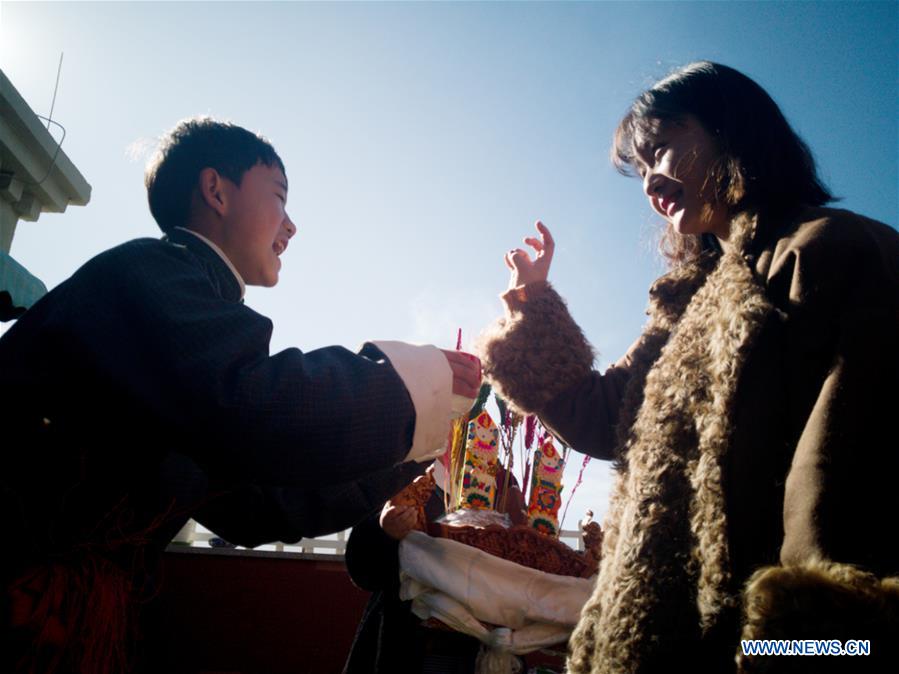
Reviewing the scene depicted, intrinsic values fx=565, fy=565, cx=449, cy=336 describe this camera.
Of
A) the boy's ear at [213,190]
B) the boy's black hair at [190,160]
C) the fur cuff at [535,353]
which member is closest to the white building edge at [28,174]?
the boy's black hair at [190,160]

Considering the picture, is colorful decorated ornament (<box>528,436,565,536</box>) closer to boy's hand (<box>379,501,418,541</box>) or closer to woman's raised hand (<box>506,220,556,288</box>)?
boy's hand (<box>379,501,418,541</box>)

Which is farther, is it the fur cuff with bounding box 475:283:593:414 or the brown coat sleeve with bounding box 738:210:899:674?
the fur cuff with bounding box 475:283:593:414

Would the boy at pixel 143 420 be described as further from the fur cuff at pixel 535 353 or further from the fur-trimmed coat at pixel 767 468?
the fur-trimmed coat at pixel 767 468

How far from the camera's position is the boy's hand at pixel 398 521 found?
269cm

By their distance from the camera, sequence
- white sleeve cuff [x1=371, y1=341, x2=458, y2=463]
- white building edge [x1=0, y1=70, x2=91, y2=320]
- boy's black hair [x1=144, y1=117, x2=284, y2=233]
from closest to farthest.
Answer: white sleeve cuff [x1=371, y1=341, x2=458, y2=463]
boy's black hair [x1=144, y1=117, x2=284, y2=233]
white building edge [x1=0, y1=70, x2=91, y2=320]

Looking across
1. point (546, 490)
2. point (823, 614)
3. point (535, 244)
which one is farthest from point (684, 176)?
point (546, 490)

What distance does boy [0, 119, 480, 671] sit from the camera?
3.34 ft

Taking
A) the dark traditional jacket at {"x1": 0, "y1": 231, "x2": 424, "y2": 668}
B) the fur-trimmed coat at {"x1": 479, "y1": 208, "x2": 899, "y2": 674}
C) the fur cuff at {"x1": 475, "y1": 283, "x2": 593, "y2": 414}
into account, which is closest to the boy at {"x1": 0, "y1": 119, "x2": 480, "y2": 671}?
the dark traditional jacket at {"x1": 0, "y1": 231, "x2": 424, "y2": 668}

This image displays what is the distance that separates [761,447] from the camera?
104 centimetres

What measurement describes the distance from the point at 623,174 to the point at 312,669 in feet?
14.3

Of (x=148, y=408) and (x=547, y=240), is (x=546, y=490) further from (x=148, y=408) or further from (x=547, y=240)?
(x=148, y=408)

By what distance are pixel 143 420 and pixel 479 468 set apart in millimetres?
2091

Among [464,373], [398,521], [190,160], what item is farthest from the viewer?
[398,521]

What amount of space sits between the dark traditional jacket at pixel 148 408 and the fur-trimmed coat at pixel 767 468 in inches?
20.8
